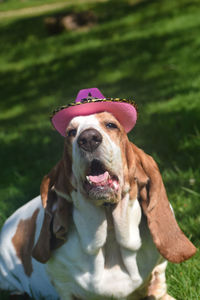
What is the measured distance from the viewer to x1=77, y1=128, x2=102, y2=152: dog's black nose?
244cm

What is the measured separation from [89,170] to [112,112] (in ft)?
1.42

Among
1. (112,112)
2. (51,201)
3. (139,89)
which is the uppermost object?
(112,112)

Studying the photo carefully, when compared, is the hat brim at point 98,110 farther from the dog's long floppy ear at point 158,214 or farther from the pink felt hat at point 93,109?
the dog's long floppy ear at point 158,214

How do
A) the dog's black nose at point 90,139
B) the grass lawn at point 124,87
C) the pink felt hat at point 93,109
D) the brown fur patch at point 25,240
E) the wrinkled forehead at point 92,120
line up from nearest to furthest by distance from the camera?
1. the dog's black nose at point 90,139
2. the wrinkled forehead at point 92,120
3. the pink felt hat at point 93,109
4. the brown fur patch at point 25,240
5. the grass lawn at point 124,87

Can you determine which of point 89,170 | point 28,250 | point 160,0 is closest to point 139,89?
point 28,250

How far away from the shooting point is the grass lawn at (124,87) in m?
4.54

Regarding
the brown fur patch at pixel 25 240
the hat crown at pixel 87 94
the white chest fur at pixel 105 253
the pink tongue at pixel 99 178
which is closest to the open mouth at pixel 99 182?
the pink tongue at pixel 99 178

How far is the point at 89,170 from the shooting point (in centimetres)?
253

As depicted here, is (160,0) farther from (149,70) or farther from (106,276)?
(106,276)

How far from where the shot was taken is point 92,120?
264 cm

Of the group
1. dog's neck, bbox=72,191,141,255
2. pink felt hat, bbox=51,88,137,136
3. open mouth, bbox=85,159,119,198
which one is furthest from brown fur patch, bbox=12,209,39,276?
open mouth, bbox=85,159,119,198

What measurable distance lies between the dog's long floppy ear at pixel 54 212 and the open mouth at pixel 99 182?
22cm

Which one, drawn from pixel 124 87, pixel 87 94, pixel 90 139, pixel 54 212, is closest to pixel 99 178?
pixel 90 139

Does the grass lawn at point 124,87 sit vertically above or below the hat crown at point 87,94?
below
